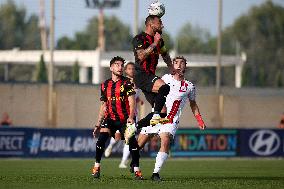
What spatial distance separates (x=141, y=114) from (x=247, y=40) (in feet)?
221

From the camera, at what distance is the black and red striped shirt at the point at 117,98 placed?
19.0m

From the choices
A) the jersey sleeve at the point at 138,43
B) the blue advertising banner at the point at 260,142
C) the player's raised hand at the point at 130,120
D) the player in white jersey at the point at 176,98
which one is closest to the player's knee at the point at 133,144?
the player in white jersey at the point at 176,98

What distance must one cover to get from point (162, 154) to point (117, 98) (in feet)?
5.11

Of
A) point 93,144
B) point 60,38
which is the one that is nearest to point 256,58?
point 60,38

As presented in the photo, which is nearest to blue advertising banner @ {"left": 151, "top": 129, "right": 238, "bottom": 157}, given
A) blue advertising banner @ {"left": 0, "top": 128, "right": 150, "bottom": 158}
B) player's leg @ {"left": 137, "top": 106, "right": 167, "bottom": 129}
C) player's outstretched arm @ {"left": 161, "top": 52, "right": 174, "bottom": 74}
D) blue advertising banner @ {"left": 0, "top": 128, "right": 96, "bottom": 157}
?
blue advertising banner @ {"left": 0, "top": 128, "right": 150, "bottom": 158}

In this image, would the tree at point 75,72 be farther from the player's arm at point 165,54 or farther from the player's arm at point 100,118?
the player's arm at point 165,54

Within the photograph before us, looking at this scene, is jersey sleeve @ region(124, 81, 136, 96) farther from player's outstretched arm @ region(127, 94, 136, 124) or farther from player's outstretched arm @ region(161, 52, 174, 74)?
player's outstretched arm @ region(161, 52, 174, 74)

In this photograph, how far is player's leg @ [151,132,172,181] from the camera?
18.2 meters

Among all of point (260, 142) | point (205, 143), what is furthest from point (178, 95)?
point (260, 142)

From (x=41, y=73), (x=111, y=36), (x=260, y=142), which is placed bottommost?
(x=260, y=142)

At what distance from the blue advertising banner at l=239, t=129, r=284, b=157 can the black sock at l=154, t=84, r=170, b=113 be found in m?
18.4

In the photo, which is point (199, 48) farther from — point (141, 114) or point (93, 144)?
point (93, 144)

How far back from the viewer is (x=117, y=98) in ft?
62.4

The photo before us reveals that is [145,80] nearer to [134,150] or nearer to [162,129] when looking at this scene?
[162,129]
